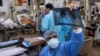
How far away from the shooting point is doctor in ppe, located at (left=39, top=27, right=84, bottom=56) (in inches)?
60.9

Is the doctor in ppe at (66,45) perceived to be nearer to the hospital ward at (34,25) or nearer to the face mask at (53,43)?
the face mask at (53,43)

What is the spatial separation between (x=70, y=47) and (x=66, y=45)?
0.06 m

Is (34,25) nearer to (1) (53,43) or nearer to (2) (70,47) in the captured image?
(1) (53,43)

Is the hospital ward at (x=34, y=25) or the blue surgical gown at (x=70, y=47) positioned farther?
the hospital ward at (x=34, y=25)

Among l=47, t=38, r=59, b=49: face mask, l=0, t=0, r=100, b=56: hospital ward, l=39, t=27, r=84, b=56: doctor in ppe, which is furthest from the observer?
l=0, t=0, r=100, b=56: hospital ward

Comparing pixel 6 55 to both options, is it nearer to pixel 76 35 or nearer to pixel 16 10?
pixel 76 35

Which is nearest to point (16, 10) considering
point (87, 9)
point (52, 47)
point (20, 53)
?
point (87, 9)

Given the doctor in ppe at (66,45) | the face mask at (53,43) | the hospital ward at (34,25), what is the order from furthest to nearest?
the hospital ward at (34,25) → the face mask at (53,43) → the doctor in ppe at (66,45)

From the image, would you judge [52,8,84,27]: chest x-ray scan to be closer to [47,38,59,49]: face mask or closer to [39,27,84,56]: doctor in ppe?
[39,27,84,56]: doctor in ppe

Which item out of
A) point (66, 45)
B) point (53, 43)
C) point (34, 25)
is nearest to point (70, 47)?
point (66, 45)

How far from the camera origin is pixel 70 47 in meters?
1.68

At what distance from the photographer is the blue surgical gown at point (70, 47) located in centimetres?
155

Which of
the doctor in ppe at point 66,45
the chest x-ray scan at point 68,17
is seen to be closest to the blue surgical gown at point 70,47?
the doctor in ppe at point 66,45

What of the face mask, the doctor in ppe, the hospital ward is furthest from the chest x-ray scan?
the hospital ward
